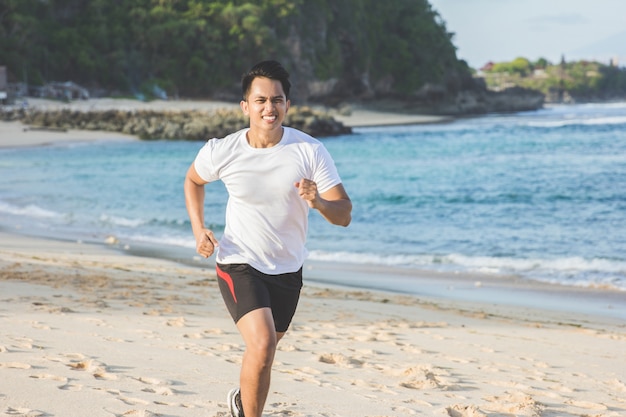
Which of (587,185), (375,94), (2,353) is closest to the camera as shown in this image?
(2,353)

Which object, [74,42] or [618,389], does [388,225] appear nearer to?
[618,389]

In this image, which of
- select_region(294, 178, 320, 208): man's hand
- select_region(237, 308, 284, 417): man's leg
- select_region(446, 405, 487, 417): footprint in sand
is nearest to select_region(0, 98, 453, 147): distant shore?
select_region(446, 405, 487, 417): footprint in sand

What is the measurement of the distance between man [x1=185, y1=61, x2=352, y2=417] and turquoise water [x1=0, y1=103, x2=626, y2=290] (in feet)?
25.0

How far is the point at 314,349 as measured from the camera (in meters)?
5.76

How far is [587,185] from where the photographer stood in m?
23.7

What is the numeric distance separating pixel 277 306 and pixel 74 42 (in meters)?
78.6

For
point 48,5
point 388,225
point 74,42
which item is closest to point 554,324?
point 388,225

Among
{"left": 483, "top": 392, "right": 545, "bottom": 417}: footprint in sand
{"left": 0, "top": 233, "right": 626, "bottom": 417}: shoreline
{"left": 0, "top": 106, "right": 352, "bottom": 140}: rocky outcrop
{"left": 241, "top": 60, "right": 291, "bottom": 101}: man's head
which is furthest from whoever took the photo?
{"left": 0, "top": 106, "right": 352, "bottom": 140}: rocky outcrop

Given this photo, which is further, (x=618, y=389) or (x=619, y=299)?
(x=619, y=299)

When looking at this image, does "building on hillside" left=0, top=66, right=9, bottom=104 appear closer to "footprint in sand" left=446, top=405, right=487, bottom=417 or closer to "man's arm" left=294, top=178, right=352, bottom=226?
"footprint in sand" left=446, top=405, right=487, bottom=417

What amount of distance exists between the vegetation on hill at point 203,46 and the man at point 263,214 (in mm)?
72356

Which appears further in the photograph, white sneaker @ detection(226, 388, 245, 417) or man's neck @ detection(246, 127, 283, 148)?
white sneaker @ detection(226, 388, 245, 417)

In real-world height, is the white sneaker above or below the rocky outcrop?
below

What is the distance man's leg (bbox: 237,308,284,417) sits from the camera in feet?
11.2
